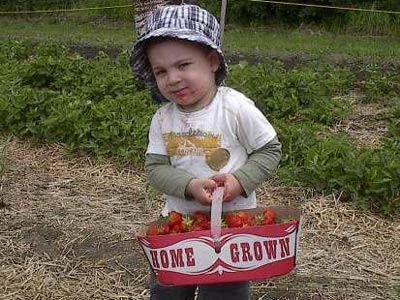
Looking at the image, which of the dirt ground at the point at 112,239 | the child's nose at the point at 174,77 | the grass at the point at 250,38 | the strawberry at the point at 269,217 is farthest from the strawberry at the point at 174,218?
the grass at the point at 250,38

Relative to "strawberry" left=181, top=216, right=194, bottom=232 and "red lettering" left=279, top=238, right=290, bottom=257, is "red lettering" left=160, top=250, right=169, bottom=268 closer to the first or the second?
"strawberry" left=181, top=216, right=194, bottom=232

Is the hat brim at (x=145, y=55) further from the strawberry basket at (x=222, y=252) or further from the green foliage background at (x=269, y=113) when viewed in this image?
the green foliage background at (x=269, y=113)

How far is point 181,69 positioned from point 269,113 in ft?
11.0

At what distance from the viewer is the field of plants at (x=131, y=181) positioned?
3250mm

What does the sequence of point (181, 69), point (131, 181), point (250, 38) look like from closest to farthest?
1. point (181, 69)
2. point (131, 181)
3. point (250, 38)

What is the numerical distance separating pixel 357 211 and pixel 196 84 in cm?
201

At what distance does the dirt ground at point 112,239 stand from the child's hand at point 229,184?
3.57 ft

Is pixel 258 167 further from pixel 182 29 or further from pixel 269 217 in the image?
pixel 182 29

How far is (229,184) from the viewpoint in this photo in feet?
6.82

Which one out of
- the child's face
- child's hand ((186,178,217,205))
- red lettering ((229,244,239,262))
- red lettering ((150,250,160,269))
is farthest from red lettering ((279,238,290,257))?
the child's face

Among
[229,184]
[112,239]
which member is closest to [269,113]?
[112,239]

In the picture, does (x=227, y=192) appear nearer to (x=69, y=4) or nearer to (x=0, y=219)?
(x=0, y=219)

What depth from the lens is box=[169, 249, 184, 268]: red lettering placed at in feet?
6.66

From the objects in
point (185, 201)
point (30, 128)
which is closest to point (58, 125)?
point (30, 128)
